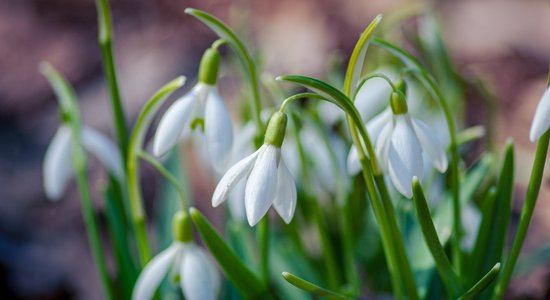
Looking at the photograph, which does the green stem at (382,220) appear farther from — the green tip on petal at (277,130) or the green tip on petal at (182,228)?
the green tip on petal at (182,228)

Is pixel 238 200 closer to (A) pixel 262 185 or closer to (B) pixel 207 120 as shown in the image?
(B) pixel 207 120

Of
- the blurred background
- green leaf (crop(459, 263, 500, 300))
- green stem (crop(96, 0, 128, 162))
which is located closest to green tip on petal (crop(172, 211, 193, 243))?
green stem (crop(96, 0, 128, 162))

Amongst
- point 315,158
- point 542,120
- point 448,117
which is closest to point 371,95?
point 315,158

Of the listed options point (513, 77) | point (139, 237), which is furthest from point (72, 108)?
point (513, 77)

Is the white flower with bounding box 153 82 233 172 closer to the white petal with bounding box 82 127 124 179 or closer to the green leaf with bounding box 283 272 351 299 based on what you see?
the green leaf with bounding box 283 272 351 299

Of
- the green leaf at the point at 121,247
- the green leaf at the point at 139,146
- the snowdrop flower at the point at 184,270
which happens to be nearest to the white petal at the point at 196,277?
the snowdrop flower at the point at 184,270
